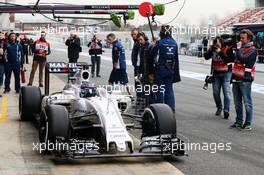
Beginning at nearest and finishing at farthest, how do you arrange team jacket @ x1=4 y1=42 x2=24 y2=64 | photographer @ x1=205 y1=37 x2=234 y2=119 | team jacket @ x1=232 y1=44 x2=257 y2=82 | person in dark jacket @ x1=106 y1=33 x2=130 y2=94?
team jacket @ x1=232 y1=44 x2=257 y2=82
photographer @ x1=205 y1=37 x2=234 y2=119
person in dark jacket @ x1=106 y1=33 x2=130 y2=94
team jacket @ x1=4 y1=42 x2=24 y2=64

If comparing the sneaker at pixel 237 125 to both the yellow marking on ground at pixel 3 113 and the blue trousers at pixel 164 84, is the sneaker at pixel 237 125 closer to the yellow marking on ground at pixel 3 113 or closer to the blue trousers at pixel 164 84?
the blue trousers at pixel 164 84

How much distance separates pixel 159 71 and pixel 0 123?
125 inches

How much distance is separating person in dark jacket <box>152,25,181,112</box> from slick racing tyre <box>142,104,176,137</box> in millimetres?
2693

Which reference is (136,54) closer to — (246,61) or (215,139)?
(246,61)

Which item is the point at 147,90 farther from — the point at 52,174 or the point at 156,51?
the point at 52,174

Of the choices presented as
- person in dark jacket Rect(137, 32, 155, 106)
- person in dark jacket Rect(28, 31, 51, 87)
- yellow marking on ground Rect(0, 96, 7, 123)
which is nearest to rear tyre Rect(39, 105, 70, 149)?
yellow marking on ground Rect(0, 96, 7, 123)

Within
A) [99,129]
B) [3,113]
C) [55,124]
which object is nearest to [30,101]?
[3,113]

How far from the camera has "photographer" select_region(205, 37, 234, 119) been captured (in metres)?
11.4

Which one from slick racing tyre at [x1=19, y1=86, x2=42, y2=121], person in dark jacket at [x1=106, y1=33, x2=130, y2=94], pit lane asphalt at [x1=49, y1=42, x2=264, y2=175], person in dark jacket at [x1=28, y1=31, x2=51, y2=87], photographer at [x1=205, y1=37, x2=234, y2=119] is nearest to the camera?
pit lane asphalt at [x1=49, y1=42, x2=264, y2=175]

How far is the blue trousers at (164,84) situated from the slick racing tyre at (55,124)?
11.7ft

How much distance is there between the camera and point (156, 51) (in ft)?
36.5

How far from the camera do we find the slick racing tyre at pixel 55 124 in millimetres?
7357

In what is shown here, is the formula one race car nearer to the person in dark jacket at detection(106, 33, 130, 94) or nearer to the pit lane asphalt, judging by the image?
the pit lane asphalt

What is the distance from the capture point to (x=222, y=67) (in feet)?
37.8
